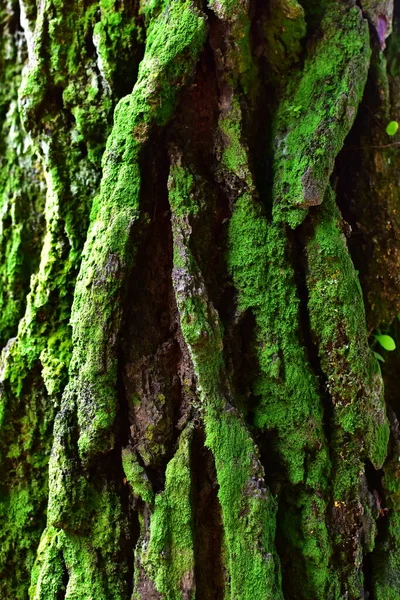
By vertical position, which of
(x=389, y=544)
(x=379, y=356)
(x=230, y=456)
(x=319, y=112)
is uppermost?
(x=319, y=112)

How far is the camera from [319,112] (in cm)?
169

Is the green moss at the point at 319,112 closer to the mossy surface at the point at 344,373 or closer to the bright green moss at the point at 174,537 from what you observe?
the mossy surface at the point at 344,373

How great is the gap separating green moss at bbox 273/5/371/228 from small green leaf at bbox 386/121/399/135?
215 mm

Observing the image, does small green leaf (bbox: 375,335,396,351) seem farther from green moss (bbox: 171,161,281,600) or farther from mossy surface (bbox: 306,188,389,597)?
green moss (bbox: 171,161,281,600)

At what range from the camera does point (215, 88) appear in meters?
1.75

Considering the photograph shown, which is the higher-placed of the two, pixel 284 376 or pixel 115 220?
pixel 115 220

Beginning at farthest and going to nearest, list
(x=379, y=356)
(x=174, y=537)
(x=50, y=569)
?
(x=379, y=356), (x=50, y=569), (x=174, y=537)

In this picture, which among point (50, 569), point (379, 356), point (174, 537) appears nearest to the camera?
point (174, 537)

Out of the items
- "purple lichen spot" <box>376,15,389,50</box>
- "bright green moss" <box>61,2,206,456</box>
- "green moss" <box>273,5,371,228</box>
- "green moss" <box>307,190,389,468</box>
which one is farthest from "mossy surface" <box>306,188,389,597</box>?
"purple lichen spot" <box>376,15,389,50</box>

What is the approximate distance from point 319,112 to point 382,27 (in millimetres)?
547

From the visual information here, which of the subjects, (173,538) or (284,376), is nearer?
(173,538)

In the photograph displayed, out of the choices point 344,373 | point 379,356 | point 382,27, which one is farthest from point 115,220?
point 382,27

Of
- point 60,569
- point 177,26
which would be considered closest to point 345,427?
point 60,569

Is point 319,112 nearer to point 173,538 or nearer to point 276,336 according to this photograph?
point 276,336
